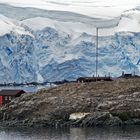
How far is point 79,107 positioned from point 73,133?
763 centimetres

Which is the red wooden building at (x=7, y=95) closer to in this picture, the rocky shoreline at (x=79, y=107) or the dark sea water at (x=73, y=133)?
the rocky shoreline at (x=79, y=107)

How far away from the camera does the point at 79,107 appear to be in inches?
2024

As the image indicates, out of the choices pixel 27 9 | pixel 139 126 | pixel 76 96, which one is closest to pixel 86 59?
pixel 27 9

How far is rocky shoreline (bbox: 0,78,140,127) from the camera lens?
49.3 meters

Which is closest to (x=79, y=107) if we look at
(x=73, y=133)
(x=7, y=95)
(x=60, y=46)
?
(x=73, y=133)

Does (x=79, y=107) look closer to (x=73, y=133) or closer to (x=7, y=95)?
(x=73, y=133)

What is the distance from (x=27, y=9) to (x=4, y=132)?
31.0 metres

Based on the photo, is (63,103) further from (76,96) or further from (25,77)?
(25,77)

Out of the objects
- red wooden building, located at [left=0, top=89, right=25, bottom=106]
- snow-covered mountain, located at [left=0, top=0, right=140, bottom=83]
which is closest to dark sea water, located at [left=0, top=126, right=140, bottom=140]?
red wooden building, located at [left=0, top=89, right=25, bottom=106]

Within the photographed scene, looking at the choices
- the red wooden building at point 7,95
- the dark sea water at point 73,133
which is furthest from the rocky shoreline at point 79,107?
the red wooden building at point 7,95

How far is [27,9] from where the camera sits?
75500 millimetres

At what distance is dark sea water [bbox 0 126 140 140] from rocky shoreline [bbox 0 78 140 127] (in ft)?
8.65

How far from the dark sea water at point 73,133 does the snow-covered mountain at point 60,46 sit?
2163cm

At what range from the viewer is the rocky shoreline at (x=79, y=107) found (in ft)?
162
